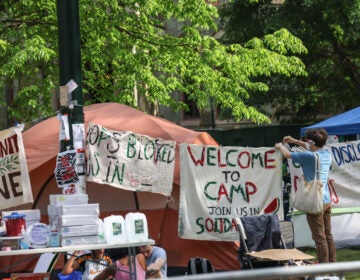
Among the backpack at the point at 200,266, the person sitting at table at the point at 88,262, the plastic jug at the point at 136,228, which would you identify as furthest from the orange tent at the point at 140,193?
the plastic jug at the point at 136,228

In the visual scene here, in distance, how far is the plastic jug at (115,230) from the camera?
6859 mm

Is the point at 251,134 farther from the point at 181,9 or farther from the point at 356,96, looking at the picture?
the point at 181,9

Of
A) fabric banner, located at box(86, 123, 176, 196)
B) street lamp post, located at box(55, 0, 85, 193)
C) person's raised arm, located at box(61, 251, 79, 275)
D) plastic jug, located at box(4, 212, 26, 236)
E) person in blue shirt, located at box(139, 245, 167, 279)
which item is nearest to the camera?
plastic jug, located at box(4, 212, 26, 236)

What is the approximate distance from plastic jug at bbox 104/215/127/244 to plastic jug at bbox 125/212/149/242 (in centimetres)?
5

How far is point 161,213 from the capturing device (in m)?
10.3

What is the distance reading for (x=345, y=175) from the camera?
Answer: 1205cm

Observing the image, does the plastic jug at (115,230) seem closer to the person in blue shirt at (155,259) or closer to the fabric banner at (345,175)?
the person in blue shirt at (155,259)


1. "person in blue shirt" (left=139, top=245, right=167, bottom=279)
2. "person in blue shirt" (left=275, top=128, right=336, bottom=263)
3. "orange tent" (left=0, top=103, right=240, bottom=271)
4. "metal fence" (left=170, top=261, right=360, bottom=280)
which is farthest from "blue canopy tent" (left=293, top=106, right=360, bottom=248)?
"metal fence" (left=170, top=261, right=360, bottom=280)

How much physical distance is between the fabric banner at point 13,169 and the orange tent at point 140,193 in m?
1.48

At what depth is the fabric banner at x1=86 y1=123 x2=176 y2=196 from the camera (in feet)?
29.5

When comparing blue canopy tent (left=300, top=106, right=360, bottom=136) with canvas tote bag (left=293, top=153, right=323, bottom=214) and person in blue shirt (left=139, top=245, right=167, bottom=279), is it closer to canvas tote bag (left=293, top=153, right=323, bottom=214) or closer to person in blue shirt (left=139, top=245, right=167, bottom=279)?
canvas tote bag (left=293, top=153, right=323, bottom=214)

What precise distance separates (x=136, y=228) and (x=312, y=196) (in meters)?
2.33

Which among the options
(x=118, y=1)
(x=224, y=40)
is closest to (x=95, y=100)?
(x=118, y=1)

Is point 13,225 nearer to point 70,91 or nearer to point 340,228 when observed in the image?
point 70,91
